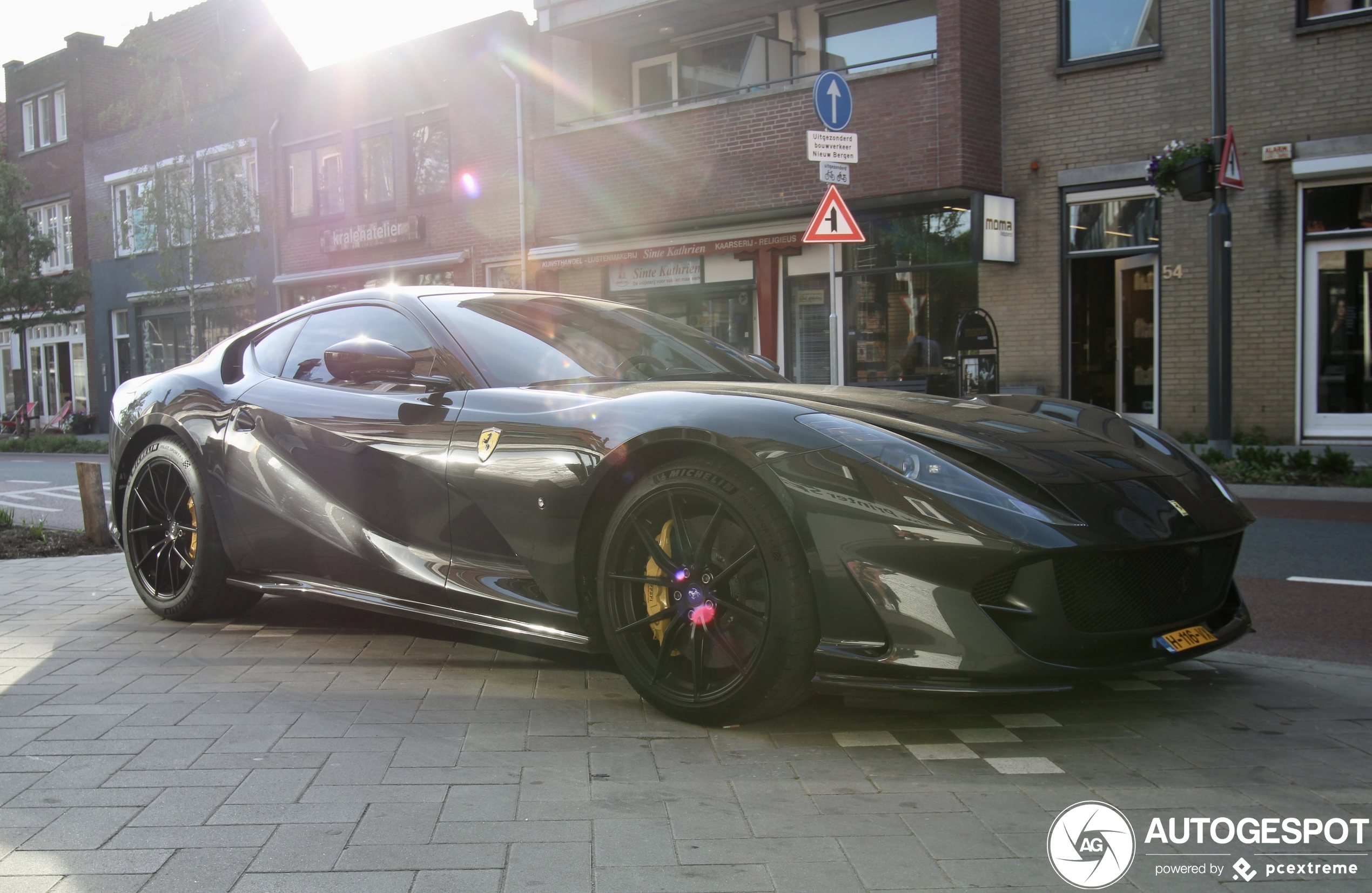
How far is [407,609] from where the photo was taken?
3.76m

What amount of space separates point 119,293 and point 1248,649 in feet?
102

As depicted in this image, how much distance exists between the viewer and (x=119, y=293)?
2997 centimetres

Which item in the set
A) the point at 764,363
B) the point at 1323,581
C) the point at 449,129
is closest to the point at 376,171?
the point at 449,129

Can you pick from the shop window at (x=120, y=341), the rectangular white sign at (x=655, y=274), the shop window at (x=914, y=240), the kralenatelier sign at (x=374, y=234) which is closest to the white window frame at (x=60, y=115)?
the shop window at (x=120, y=341)

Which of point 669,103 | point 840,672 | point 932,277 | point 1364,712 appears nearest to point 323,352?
point 840,672

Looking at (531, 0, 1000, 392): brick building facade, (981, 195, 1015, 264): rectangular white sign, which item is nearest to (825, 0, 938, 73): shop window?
(531, 0, 1000, 392): brick building facade

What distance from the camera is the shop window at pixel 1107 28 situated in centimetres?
1356

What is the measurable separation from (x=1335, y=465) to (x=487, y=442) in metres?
9.21

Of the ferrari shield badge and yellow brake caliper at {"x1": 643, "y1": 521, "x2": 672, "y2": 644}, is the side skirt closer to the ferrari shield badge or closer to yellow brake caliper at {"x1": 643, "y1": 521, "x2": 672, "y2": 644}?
yellow brake caliper at {"x1": 643, "y1": 521, "x2": 672, "y2": 644}

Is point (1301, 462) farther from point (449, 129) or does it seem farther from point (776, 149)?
point (449, 129)

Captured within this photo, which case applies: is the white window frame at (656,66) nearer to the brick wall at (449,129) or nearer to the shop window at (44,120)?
the brick wall at (449,129)

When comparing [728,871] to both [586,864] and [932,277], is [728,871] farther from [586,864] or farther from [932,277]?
[932,277]

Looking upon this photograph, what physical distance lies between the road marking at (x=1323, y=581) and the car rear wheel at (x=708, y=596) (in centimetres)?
411

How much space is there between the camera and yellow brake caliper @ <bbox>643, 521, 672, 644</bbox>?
3.17m
